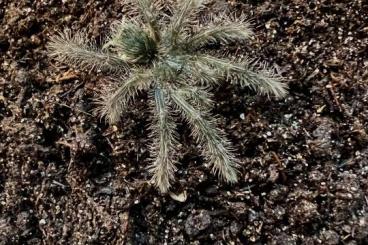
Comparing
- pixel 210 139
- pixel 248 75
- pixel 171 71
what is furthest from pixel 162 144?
pixel 248 75

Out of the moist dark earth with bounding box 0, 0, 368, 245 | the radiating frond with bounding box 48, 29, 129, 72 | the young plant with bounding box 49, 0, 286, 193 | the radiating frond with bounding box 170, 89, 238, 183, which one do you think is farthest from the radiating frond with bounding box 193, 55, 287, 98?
the radiating frond with bounding box 48, 29, 129, 72

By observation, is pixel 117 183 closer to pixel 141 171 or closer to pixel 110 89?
pixel 141 171

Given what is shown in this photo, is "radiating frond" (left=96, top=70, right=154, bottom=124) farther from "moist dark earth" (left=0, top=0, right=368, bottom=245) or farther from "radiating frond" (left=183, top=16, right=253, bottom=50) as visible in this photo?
"radiating frond" (left=183, top=16, right=253, bottom=50)

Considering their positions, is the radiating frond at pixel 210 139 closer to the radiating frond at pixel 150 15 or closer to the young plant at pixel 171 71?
the young plant at pixel 171 71

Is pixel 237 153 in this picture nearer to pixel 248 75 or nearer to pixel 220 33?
pixel 248 75

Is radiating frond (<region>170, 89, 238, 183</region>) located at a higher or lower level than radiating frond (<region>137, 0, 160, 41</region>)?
lower
